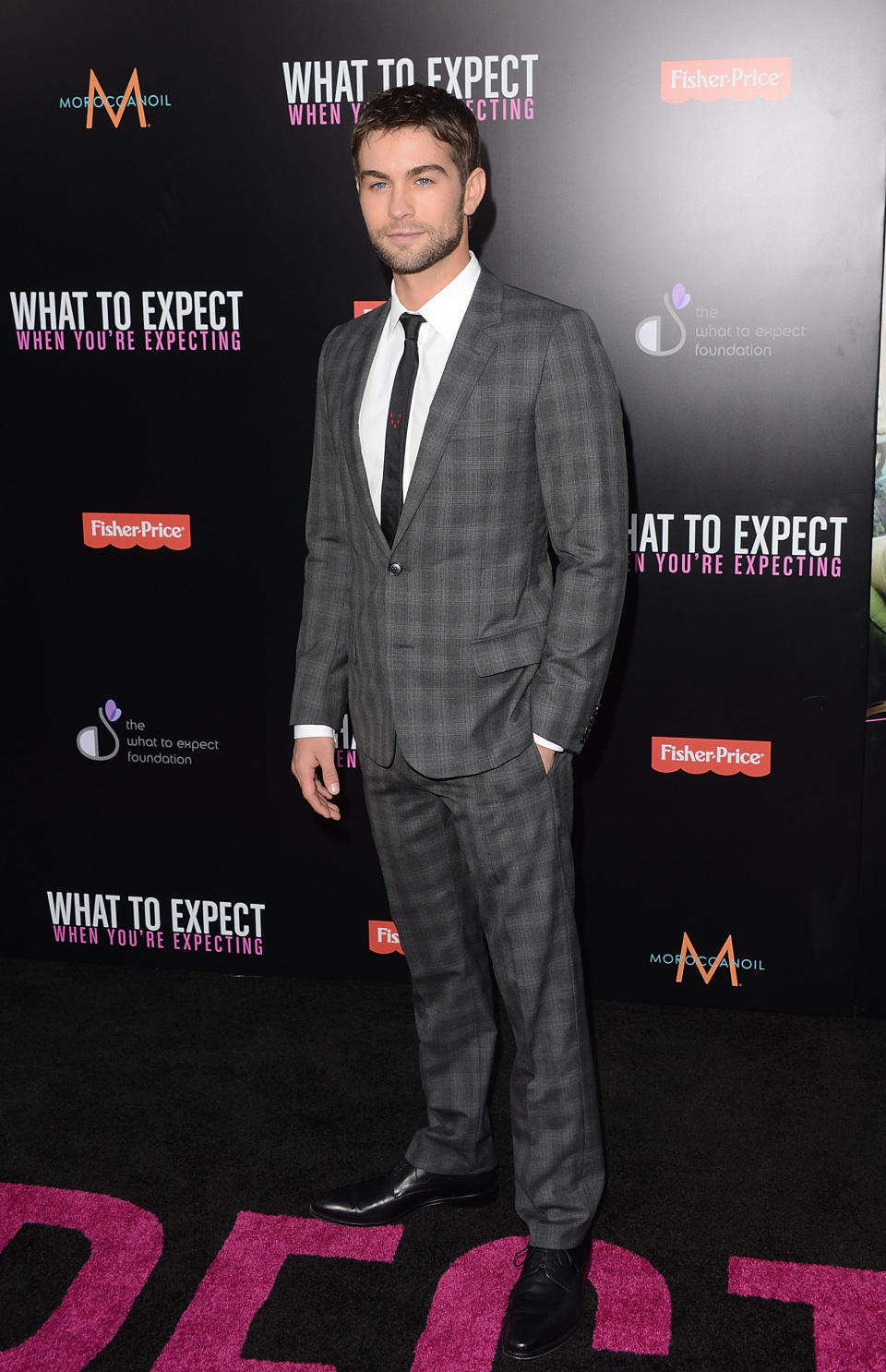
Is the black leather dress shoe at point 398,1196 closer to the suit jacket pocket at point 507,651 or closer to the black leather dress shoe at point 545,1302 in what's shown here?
the black leather dress shoe at point 545,1302

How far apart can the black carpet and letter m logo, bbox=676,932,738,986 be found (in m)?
0.09

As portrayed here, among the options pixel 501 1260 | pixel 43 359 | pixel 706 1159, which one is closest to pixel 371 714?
pixel 501 1260

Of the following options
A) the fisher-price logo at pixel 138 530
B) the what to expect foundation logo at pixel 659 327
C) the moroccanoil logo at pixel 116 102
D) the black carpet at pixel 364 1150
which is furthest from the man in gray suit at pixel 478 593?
the moroccanoil logo at pixel 116 102

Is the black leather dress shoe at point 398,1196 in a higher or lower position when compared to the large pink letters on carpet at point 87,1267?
higher

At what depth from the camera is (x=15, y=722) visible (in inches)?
124

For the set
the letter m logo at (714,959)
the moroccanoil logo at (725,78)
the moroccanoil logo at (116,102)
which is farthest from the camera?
the letter m logo at (714,959)

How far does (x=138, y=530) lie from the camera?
2984 mm

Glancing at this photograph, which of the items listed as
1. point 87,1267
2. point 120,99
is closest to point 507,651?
point 87,1267

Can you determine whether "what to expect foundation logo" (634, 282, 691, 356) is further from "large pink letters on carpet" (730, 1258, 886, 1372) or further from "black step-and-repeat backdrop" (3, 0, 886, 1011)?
"large pink letters on carpet" (730, 1258, 886, 1372)

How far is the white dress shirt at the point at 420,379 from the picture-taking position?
6.25ft

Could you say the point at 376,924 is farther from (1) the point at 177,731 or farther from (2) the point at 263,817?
(1) the point at 177,731

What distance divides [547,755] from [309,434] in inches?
49.5

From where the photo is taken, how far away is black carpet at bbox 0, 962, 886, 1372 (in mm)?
1956

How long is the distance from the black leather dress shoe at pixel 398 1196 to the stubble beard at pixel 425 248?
1549 mm
